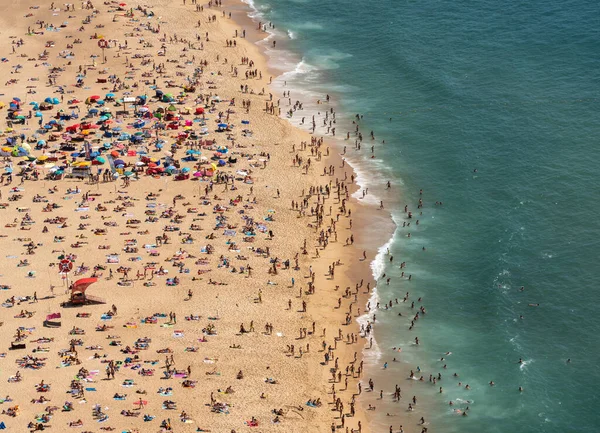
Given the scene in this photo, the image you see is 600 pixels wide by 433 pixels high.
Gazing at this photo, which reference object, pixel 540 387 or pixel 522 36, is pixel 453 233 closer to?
pixel 540 387

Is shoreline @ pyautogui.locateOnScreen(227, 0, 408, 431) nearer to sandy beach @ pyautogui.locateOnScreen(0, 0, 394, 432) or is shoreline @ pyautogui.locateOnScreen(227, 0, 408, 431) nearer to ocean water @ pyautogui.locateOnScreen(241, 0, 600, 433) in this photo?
sandy beach @ pyautogui.locateOnScreen(0, 0, 394, 432)

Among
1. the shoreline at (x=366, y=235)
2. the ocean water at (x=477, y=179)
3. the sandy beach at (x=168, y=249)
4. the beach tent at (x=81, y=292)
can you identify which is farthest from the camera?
the shoreline at (x=366, y=235)

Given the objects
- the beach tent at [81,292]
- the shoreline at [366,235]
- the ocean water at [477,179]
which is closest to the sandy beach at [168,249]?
the beach tent at [81,292]

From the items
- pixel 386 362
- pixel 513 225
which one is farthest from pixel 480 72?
pixel 386 362

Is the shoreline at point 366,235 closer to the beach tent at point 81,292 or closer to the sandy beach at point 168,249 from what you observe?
the sandy beach at point 168,249

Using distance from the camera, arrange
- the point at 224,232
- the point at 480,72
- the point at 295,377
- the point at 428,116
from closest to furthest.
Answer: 1. the point at 295,377
2. the point at 224,232
3. the point at 428,116
4. the point at 480,72

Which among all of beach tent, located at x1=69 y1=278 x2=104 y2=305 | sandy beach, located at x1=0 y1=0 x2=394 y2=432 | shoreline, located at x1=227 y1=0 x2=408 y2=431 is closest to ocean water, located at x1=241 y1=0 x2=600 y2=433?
shoreline, located at x1=227 y1=0 x2=408 y2=431
